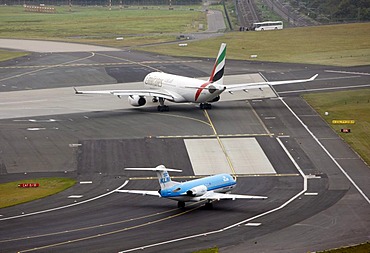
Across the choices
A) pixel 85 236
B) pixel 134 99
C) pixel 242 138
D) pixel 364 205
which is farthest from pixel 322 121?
pixel 85 236

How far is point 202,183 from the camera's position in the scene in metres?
81.6

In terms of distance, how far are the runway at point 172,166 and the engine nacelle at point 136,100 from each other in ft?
4.88

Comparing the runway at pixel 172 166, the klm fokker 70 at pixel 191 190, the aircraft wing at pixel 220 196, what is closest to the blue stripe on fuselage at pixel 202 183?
the klm fokker 70 at pixel 191 190

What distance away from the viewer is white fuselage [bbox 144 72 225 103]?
122312 mm

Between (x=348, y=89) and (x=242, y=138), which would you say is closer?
(x=242, y=138)

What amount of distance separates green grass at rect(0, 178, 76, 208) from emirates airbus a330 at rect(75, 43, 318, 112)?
31.9 meters

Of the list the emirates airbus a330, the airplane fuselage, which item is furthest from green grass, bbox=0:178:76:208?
the emirates airbus a330

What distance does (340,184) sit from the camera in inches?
3548

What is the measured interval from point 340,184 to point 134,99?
4563 centimetres

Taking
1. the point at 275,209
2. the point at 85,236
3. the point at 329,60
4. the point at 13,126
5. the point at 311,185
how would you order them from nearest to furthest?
the point at 85,236 < the point at 275,209 < the point at 311,185 < the point at 13,126 < the point at 329,60

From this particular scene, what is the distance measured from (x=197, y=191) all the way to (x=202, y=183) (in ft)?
6.45

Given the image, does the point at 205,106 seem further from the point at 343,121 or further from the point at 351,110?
the point at 351,110

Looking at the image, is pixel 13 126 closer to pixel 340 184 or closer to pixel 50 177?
pixel 50 177

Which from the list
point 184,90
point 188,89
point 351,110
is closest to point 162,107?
point 184,90
